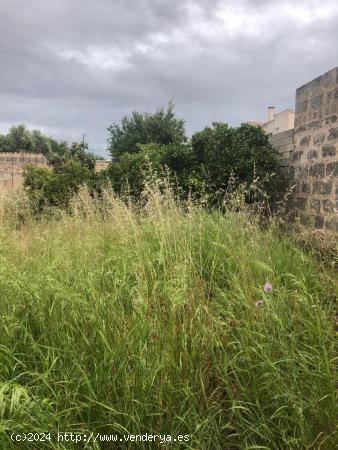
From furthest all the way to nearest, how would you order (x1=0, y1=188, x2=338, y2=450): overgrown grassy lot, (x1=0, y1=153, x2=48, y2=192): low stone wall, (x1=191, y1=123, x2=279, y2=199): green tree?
(x1=0, y1=153, x2=48, y2=192): low stone wall, (x1=191, y1=123, x2=279, y2=199): green tree, (x1=0, y1=188, x2=338, y2=450): overgrown grassy lot

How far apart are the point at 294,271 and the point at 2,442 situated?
2597mm

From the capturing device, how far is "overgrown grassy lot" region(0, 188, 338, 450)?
1.84 metres

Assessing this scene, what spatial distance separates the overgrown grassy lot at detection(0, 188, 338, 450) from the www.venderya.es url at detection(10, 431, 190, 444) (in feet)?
0.06

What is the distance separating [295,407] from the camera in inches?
71.7

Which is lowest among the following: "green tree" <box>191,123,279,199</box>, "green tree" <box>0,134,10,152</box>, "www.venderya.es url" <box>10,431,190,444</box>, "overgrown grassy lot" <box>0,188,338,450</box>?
"www.venderya.es url" <box>10,431,190,444</box>

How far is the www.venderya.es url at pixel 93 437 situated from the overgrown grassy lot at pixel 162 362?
20 millimetres

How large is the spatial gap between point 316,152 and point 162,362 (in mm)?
4119

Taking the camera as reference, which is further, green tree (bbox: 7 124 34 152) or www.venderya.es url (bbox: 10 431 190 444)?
green tree (bbox: 7 124 34 152)

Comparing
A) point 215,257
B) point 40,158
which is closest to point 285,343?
point 215,257

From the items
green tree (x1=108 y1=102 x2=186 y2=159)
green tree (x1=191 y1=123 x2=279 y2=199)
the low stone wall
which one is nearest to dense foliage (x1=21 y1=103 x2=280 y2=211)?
green tree (x1=191 y1=123 x2=279 y2=199)

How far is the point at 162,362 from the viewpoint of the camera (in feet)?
6.50

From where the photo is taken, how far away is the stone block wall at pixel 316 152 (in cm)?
486

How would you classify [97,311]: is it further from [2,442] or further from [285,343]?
[285,343]

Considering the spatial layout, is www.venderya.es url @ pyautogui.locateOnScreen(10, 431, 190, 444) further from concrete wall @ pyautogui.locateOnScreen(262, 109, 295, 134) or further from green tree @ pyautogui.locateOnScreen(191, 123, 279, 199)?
concrete wall @ pyautogui.locateOnScreen(262, 109, 295, 134)
